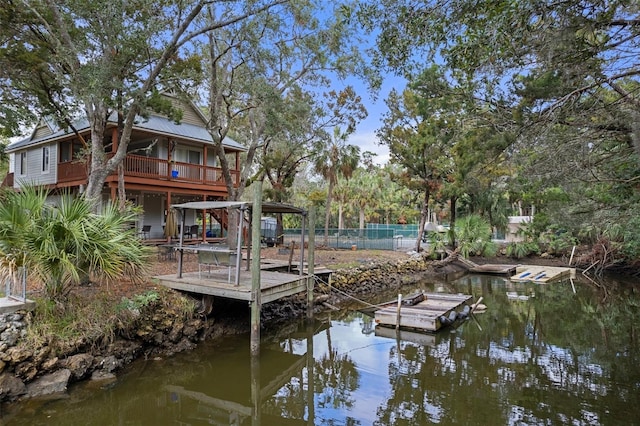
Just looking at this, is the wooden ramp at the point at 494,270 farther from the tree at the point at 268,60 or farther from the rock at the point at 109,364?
the rock at the point at 109,364

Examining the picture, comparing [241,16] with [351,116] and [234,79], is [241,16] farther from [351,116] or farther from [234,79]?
[351,116]

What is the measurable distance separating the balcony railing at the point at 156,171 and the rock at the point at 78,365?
35.6 feet

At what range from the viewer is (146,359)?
7672 mm

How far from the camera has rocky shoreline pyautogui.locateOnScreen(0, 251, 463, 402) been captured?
19.7ft

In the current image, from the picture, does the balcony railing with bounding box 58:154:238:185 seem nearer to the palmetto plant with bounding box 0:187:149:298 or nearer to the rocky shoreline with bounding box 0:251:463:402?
the rocky shoreline with bounding box 0:251:463:402

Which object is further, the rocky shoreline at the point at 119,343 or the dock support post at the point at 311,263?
the dock support post at the point at 311,263

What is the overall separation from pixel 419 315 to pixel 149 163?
44.1ft

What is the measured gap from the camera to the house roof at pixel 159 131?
17.5 m

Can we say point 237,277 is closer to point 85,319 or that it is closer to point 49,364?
point 85,319

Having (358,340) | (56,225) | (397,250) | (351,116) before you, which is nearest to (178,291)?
(56,225)

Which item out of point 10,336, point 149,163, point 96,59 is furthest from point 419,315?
point 149,163

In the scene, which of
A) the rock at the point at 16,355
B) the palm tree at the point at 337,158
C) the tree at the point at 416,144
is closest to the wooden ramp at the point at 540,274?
the tree at the point at 416,144

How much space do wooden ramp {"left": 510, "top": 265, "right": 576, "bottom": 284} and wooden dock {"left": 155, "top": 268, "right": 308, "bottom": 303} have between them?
14.4 metres

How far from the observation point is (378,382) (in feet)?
23.5
